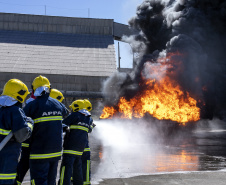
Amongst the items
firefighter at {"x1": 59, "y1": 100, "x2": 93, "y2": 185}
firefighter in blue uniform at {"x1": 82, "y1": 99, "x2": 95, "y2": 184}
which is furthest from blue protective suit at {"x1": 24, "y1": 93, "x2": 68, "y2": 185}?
firefighter in blue uniform at {"x1": 82, "y1": 99, "x2": 95, "y2": 184}

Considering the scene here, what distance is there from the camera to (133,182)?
22.2 ft

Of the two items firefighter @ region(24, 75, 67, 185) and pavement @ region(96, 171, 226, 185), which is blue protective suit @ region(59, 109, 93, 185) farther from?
pavement @ region(96, 171, 226, 185)

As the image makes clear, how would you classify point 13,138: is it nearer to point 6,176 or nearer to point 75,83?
point 6,176

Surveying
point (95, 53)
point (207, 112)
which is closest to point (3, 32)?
point (95, 53)

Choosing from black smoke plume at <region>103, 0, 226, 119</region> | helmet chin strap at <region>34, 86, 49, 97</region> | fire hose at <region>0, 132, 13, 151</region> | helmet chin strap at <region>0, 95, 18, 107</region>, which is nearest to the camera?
fire hose at <region>0, 132, 13, 151</region>

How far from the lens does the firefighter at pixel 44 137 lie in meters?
4.57

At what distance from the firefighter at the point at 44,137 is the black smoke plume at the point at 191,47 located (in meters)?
14.7

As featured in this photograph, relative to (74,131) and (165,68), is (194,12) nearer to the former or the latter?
(165,68)

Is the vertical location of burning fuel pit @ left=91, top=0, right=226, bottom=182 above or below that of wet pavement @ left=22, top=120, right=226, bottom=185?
above

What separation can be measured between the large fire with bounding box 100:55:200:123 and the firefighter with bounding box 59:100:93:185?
1223 cm

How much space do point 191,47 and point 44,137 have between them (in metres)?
16.8

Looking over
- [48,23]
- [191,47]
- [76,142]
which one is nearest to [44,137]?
[76,142]

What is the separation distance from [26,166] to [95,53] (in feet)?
88.9

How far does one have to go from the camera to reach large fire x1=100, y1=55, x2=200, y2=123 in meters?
17.8
